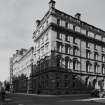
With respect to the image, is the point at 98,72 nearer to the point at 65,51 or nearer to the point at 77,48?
the point at 77,48

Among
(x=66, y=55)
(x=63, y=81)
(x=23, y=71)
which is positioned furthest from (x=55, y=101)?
(x=23, y=71)

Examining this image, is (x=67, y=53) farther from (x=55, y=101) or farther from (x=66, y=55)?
(x=55, y=101)

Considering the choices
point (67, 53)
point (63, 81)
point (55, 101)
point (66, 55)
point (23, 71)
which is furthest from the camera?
point (23, 71)

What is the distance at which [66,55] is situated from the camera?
48.1 metres

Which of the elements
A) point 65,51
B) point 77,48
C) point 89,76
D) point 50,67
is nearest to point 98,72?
point 89,76

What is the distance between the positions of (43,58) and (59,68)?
6.79 m

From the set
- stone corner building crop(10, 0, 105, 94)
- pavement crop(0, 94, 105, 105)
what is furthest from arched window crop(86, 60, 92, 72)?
pavement crop(0, 94, 105, 105)

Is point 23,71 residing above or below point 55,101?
above

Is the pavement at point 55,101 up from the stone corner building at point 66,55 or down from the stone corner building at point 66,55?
down

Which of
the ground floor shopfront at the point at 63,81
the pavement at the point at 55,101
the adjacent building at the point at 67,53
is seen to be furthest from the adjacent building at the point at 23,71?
the pavement at the point at 55,101

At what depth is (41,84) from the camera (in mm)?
50406

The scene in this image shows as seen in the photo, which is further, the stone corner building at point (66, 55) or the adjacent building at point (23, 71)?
the adjacent building at point (23, 71)

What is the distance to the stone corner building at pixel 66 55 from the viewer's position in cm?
4544

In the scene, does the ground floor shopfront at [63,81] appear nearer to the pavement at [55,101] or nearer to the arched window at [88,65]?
the arched window at [88,65]
